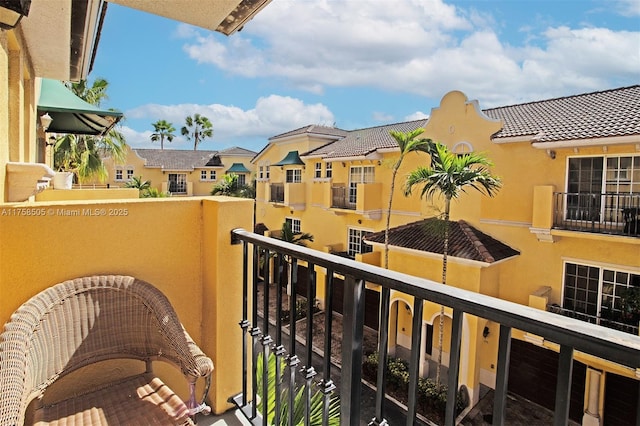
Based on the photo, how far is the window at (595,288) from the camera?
28.9ft

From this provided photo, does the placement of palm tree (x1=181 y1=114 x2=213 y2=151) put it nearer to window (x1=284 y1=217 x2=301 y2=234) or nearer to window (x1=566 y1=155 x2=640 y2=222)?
window (x1=284 y1=217 x2=301 y2=234)

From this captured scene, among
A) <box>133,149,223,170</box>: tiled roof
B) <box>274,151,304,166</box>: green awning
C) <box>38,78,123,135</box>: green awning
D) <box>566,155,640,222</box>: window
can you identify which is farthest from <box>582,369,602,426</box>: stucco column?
<box>133,149,223,170</box>: tiled roof

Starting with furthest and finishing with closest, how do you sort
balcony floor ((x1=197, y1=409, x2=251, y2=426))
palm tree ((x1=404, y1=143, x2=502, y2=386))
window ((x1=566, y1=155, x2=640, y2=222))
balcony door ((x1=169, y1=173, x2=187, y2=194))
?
1. balcony door ((x1=169, y1=173, x2=187, y2=194))
2. palm tree ((x1=404, y1=143, x2=502, y2=386))
3. window ((x1=566, y1=155, x2=640, y2=222))
4. balcony floor ((x1=197, y1=409, x2=251, y2=426))

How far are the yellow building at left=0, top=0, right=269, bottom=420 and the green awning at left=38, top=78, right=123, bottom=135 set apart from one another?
8.31 ft

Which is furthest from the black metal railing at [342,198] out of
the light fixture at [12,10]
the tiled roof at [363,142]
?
the light fixture at [12,10]

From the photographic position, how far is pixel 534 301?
949cm

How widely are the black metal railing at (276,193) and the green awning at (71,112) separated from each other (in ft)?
44.4

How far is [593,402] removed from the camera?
9.12 metres

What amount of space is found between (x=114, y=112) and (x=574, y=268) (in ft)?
37.7

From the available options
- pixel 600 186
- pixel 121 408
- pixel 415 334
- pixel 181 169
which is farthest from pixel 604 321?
pixel 181 169

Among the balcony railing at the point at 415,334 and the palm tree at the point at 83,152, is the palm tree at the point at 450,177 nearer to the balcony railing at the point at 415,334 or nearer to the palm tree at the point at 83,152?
the balcony railing at the point at 415,334

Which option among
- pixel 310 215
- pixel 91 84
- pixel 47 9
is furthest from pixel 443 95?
pixel 91 84

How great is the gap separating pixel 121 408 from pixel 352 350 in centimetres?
160

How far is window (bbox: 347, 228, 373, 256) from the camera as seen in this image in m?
16.2
